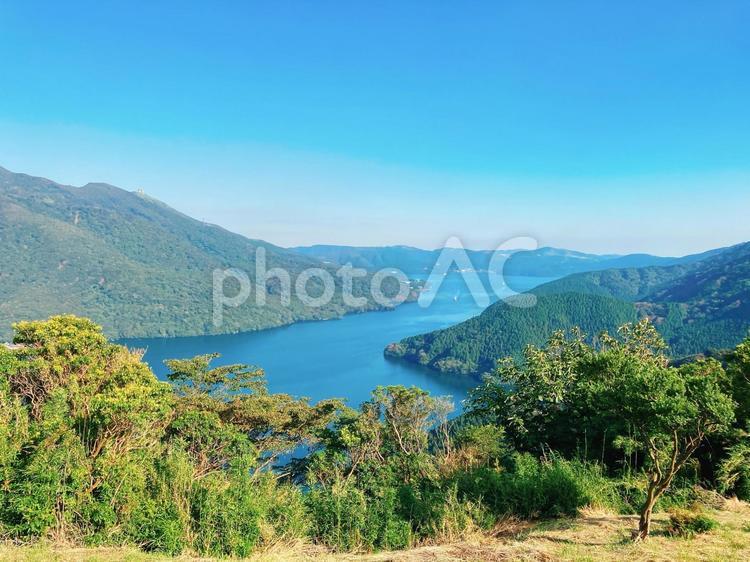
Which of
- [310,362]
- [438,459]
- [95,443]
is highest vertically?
[95,443]

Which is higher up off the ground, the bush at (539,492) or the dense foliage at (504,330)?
the bush at (539,492)

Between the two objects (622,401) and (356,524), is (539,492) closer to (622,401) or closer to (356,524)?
(622,401)

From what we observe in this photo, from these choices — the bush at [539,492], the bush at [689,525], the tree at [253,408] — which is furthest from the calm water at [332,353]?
the bush at [689,525]

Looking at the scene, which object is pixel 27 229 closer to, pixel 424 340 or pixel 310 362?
pixel 310 362

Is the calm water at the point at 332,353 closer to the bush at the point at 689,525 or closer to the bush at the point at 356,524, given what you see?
the bush at the point at 356,524

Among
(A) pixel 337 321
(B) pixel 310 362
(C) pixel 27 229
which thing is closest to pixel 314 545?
(B) pixel 310 362

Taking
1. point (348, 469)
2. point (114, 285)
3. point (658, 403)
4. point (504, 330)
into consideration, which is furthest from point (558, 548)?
point (114, 285)

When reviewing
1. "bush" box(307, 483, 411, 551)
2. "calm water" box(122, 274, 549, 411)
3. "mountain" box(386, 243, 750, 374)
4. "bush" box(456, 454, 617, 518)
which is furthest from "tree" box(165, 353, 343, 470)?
"mountain" box(386, 243, 750, 374)
